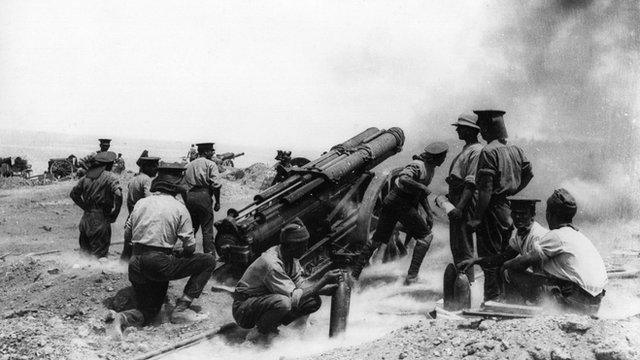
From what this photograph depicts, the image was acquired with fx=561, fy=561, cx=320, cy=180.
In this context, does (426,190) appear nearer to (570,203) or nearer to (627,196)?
(570,203)

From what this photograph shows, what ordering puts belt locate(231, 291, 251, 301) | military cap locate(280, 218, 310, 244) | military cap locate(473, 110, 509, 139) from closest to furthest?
military cap locate(280, 218, 310, 244)
belt locate(231, 291, 251, 301)
military cap locate(473, 110, 509, 139)

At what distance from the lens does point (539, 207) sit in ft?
59.6

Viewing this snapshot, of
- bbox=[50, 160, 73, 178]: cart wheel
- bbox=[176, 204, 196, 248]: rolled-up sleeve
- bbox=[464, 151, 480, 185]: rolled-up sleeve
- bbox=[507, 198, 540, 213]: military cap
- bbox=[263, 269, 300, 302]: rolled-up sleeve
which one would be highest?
bbox=[464, 151, 480, 185]: rolled-up sleeve

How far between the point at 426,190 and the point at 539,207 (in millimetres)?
12485

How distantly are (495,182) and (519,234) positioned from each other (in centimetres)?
68

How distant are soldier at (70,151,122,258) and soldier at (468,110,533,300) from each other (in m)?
4.99

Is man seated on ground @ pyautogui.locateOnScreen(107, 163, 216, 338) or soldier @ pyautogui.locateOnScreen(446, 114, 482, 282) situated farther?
soldier @ pyautogui.locateOnScreen(446, 114, 482, 282)

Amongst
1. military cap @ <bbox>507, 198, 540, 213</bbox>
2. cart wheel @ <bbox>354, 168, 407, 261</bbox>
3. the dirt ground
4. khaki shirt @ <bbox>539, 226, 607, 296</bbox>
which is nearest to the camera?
the dirt ground

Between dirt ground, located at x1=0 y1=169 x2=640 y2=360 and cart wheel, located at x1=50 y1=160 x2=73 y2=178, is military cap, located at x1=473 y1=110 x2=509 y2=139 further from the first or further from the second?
cart wheel, located at x1=50 y1=160 x2=73 y2=178

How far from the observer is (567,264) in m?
4.47

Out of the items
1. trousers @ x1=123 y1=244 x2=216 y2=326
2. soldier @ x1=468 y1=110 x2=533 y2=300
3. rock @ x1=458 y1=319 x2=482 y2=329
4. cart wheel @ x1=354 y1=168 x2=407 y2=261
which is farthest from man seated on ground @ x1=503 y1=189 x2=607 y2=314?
trousers @ x1=123 y1=244 x2=216 y2=326

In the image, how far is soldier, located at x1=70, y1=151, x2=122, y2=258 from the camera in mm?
7910

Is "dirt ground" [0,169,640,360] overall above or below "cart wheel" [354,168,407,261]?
below

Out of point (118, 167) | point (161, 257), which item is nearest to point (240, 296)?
point (161, 257)
